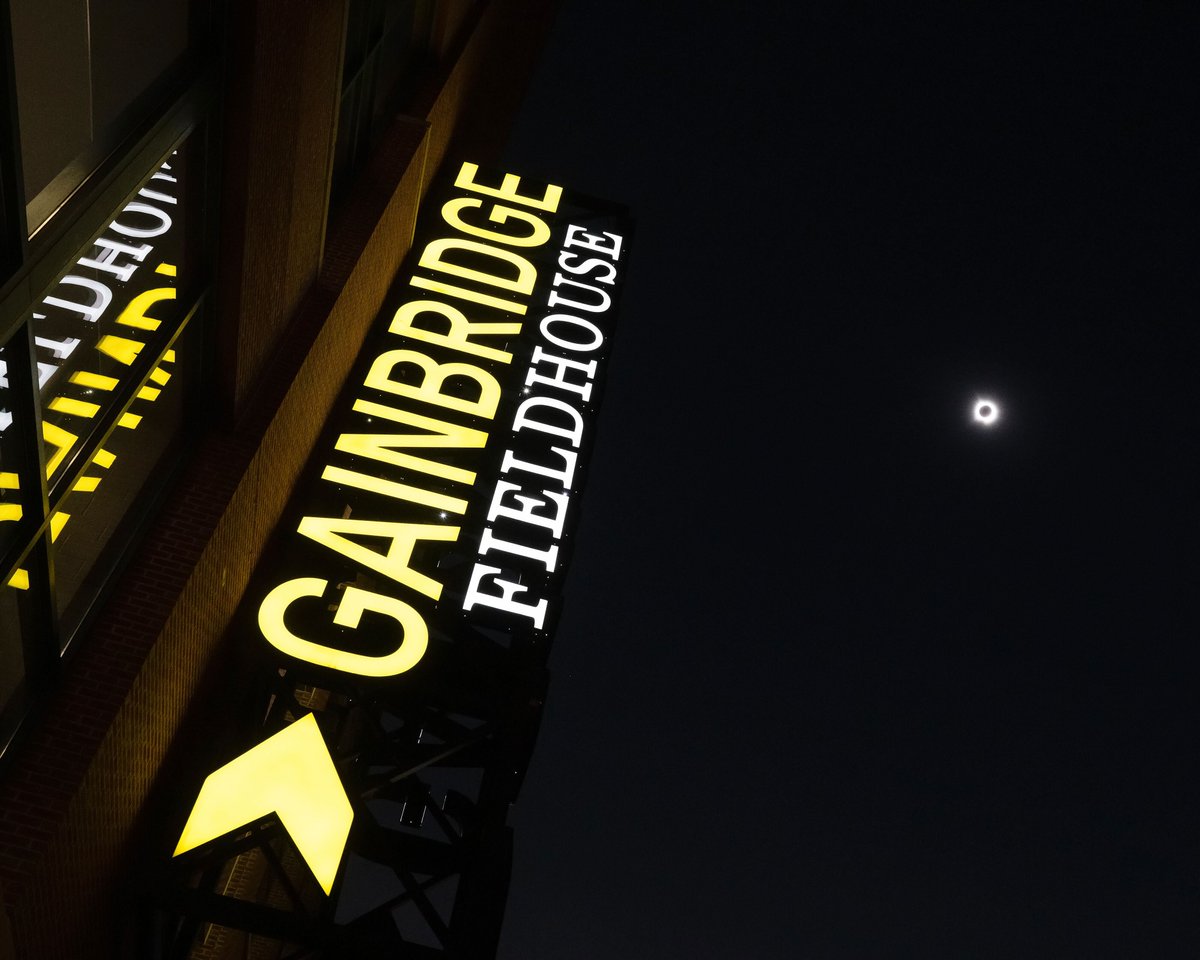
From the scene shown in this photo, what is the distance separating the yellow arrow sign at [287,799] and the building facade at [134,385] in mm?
656

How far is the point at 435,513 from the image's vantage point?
1198cm

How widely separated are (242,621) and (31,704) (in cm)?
401

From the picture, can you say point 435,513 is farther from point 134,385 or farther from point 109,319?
point 109,319

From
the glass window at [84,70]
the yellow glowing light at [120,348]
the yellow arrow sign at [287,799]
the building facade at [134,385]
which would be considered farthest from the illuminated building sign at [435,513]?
the glass window at [84,70]

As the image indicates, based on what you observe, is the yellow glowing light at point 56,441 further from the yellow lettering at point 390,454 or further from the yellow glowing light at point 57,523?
the yellow lettering at point 390,454

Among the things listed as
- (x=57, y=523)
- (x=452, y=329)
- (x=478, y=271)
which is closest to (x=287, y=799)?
(x=57, y=523)

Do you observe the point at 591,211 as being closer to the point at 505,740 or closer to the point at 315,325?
the point at 315,325

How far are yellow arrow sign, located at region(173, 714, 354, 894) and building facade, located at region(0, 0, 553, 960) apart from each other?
656 millimetres

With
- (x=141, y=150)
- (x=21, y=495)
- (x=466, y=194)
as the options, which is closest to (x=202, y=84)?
(x=141, y=150)

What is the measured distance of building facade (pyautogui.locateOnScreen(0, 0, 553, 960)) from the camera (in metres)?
6.85

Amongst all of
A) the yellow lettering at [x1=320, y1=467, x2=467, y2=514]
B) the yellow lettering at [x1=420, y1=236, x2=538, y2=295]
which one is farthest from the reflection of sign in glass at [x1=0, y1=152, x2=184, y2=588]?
the yellow lettering at [x1=420, y1=236, x2=538, y2=295]

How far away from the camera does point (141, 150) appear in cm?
741

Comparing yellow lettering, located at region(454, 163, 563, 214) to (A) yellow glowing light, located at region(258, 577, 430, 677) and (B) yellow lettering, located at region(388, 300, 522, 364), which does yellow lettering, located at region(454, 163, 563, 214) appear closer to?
(B) yellow lettering, located at region(388, 300, 522, 364)

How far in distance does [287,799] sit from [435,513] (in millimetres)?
3974
